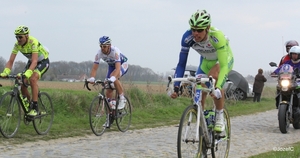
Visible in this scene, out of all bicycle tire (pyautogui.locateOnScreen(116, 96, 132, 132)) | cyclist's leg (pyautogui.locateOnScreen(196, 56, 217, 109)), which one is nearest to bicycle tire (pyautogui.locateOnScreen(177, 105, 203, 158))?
A: cyclist's leg (pyautogui.locateOnScreen(196, 56, 217, 109))

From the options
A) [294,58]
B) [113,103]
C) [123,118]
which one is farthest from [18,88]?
[294,58]

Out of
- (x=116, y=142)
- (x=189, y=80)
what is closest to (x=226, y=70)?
(x=189, y=80)

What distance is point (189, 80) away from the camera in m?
6.62

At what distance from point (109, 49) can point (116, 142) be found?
251 cm

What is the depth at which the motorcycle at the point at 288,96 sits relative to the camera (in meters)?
11.8

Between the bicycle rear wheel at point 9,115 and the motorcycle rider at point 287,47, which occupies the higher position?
the motorcycle rider at point 287,47

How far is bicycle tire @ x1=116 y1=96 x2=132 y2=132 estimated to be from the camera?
1182 cm

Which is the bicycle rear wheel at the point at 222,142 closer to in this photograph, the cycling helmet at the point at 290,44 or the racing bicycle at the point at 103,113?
the racing bicycle at the point at 103,113

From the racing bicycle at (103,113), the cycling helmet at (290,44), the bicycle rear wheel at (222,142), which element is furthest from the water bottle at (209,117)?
the cycling helmet at (290,44)

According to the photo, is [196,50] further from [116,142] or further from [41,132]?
[41,132]

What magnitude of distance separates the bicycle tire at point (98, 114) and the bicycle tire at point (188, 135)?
4.74m

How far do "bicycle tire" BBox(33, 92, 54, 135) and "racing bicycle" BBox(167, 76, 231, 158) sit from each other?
4.84 meters

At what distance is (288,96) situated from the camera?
12.1 meters

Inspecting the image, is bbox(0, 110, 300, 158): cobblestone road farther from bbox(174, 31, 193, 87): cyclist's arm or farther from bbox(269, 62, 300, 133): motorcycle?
bbox(174, 31, 193, 87): cyclist's arm
